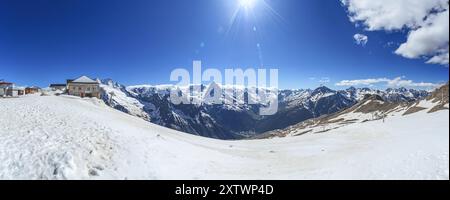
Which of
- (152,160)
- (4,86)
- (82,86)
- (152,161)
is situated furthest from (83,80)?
(152,161)

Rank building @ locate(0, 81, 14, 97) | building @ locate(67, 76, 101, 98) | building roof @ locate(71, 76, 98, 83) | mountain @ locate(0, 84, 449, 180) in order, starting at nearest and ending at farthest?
mountain @ locate(0, 84, 449, 180) → building @ locate(0, 81, 14, 97) → building @ locate(67, 76, 101, 98) → building roof @ locate(71, 76, 98, 83)

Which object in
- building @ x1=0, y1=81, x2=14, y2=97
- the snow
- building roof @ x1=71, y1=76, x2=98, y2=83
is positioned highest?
building roof @ x1=71, y1=76, x2=98, y2=83

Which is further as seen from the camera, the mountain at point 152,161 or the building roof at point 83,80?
the building roof at point 83,80

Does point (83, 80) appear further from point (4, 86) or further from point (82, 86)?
point (4, 86)

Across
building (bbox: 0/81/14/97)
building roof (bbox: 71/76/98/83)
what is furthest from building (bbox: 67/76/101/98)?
building (bbox: 0/81/14/97)

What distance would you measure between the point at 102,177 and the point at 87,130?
1034 centimetres


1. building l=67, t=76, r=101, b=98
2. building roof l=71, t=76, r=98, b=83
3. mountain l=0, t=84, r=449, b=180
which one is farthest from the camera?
Answer: building roof l=71, t=76, r=98, b=83

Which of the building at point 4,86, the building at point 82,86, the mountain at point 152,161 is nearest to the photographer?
the mountain at point 152,161

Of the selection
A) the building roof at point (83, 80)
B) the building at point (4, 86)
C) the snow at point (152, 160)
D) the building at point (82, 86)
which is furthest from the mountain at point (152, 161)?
the building roof at point (83, 80)

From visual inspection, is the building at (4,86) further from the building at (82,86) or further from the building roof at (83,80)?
the building roof at (83,80)

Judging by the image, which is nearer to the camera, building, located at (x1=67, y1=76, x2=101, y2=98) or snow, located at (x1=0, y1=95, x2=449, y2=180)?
snow, located at (x1=0, y1=95, x2=449, y2=180)

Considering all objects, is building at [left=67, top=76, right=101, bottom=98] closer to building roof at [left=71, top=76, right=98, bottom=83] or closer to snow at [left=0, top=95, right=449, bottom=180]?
building roof at [left=71, top=76, right=98, bottom=83]

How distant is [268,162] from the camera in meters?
23.7
